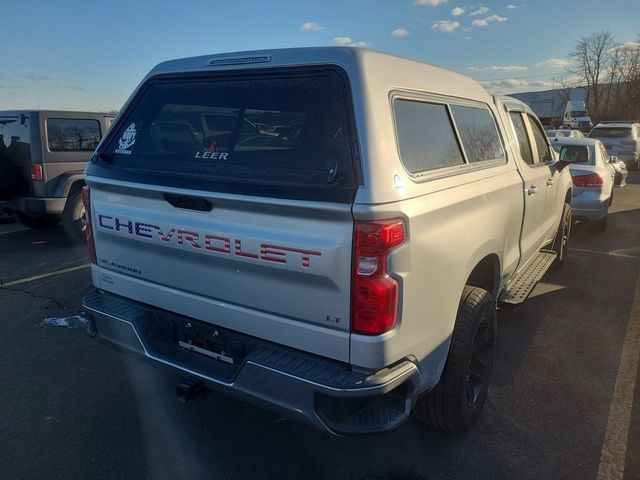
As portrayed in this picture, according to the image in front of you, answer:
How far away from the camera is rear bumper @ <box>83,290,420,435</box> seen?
2.18 metres

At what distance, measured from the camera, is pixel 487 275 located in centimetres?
348

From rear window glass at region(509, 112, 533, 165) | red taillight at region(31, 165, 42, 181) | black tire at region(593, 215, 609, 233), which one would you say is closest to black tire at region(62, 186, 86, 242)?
red taillight at region(31, 165, 42, 181)

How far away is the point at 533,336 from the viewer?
450 cm

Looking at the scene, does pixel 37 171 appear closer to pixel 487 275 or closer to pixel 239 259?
pixel 239 259

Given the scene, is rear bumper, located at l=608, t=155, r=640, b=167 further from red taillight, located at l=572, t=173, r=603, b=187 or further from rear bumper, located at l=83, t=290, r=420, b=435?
rear bumper, located at l=83, t=290, r=420, b=435

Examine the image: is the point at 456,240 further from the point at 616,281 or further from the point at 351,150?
the point at 616,281

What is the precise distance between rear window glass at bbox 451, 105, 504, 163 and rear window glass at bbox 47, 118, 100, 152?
6.28 m

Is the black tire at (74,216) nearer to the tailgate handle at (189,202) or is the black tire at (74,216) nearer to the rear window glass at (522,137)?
the tailgate handle at (189,202)

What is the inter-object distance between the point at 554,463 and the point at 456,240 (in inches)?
53.6

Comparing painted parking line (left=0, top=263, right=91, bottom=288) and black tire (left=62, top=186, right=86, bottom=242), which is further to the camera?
black tire (left=62, top=186, right=86, bottom=242)

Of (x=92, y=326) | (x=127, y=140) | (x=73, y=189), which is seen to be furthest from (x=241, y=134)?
(x=73, y=189)

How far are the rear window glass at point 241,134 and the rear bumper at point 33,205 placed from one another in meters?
4.97

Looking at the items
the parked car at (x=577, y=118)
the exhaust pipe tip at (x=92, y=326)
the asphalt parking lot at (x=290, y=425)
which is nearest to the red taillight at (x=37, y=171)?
the asphalt parking lot at (x=290, y=425)

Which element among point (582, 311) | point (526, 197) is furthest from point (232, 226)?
point (582, 311)
